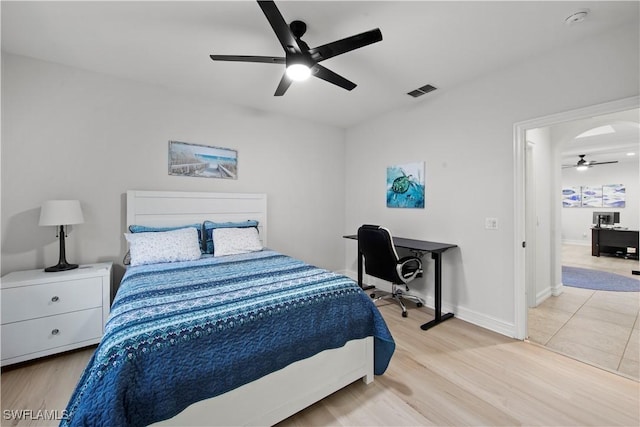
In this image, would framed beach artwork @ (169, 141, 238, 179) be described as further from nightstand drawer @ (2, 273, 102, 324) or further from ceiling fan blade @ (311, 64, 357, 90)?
ceiling fan blade @ (311, 64, 357, 90)

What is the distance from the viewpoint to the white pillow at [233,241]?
9.63 feet

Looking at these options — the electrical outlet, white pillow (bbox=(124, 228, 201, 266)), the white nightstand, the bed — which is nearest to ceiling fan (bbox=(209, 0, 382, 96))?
the bed

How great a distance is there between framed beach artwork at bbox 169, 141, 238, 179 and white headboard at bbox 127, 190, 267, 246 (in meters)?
0.28

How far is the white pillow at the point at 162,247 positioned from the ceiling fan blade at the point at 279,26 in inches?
81.9

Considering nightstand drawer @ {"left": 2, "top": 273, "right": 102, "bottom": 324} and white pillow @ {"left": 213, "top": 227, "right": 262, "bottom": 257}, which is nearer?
nightstand drawer @ {"left": 2, "top": 273, "right": 102, "bottom": 324}

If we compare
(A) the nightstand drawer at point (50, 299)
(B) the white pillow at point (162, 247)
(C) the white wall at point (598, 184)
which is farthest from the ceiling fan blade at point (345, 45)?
(C) the white wall at point (598, 184)

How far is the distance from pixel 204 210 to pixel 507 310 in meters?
3.53

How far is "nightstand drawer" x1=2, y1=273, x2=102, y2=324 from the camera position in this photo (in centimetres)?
204

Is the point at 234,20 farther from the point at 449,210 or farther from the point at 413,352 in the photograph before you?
the point at 413,352

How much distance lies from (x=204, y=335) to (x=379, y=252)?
7.09ft

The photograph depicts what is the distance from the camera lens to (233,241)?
300 centimetres

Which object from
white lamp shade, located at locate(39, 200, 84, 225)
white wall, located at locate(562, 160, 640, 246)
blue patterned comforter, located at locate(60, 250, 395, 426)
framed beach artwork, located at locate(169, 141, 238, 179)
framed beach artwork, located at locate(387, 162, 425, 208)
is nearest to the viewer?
blue patterned comforter, located at locate(60, 250, 395, 426)

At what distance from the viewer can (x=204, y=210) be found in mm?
3266

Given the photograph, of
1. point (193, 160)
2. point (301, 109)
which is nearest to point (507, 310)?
point (301, 109)
